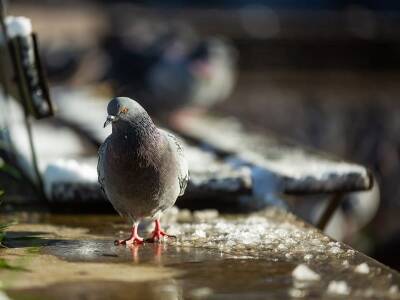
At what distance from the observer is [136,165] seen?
14.1 feet

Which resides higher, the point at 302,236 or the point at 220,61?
the point at 220,61

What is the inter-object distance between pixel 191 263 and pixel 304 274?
1.66ft

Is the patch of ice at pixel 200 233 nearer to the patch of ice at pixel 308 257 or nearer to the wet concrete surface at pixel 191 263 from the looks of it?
the wet concrete surface at pixel 191 263

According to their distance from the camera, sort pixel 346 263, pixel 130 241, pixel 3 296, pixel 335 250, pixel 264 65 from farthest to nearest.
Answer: pixel 264 65 → pixel 130 241 → pixel 335 250 → pixel 346 263 → pixel 3 296

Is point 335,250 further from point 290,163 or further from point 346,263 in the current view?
point 290,163

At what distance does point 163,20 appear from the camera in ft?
53.3

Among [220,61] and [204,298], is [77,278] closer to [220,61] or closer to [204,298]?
[204,298]

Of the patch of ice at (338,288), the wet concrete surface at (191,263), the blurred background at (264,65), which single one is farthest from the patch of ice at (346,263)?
the blurred background at (264,65)

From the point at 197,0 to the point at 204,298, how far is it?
608 inches

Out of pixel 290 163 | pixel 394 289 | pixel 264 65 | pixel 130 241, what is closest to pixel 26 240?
pixel 130 241

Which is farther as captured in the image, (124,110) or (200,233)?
(200,233)

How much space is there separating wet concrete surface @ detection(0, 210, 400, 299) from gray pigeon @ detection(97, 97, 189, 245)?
0.58ft

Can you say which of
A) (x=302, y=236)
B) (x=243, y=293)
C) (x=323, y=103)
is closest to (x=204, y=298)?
(x=243, y=293)

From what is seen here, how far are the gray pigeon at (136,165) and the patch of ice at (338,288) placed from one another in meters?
1.10
